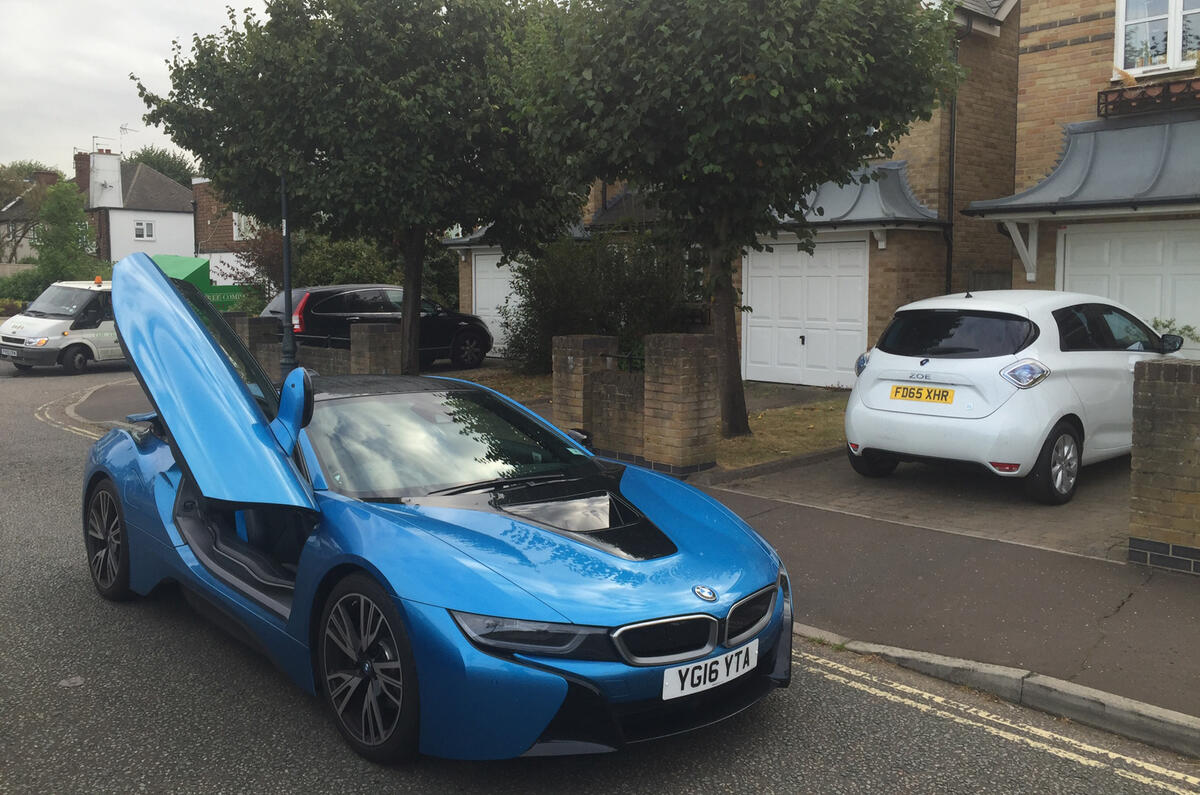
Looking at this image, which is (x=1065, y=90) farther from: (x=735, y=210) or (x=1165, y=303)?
(x=735, y=210)

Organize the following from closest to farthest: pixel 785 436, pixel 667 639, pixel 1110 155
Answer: pixel 667 639 → pixel 785 436 → pixel 1110 155

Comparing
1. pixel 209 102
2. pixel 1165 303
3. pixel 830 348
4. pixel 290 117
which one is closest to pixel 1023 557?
pixel 1165 303

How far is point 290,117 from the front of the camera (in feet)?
46.1

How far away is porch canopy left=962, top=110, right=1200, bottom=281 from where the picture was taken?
37.9ft

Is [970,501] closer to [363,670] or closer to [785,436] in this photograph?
[785,436]

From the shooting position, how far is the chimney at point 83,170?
57094mm

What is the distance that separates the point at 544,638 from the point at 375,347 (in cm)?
1146

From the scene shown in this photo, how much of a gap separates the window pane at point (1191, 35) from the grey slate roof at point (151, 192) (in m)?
54.7

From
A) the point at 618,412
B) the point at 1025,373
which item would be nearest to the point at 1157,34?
the point at 1025,373

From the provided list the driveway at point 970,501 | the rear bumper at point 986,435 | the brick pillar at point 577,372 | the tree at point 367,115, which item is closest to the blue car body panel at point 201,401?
the driveway at point 970,501

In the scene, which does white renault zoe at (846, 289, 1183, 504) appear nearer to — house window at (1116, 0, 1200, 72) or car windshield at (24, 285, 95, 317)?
house window at (1116, 0, 1200, 72)

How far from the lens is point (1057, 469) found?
25.2 ft

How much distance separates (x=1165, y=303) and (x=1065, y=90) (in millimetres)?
3220

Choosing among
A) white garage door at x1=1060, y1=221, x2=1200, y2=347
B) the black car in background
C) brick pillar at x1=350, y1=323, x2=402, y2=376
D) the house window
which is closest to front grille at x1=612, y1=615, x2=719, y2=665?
white garage door at x1=1060, y1=221, x2=1200, y2=347
